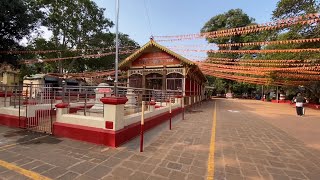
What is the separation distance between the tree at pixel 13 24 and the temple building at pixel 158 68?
30.0ft

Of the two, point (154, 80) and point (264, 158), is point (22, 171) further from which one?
point (154, 80)

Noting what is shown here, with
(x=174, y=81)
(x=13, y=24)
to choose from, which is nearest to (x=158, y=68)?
(x=174, y=81)

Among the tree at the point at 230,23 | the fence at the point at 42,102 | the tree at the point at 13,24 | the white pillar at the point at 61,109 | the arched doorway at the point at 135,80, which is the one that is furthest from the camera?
the tree at the point at 230,23

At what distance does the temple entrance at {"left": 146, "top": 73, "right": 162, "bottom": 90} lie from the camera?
1941 centimetres

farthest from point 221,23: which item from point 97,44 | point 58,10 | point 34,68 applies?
point 34,68

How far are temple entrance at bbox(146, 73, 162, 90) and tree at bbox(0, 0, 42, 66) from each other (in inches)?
406

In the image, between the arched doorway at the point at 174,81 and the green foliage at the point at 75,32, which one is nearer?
the arched doorway at the point at 174,81

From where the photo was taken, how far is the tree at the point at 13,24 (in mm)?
9734

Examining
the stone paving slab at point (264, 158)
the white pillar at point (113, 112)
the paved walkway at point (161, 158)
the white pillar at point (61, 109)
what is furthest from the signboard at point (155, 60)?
the white pillar at point (113, 112)

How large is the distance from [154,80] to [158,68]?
155cm

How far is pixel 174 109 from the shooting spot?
41.4ft

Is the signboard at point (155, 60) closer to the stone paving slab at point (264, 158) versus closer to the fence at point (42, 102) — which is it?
the fence at point (42, 102)

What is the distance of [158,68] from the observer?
1900 cm

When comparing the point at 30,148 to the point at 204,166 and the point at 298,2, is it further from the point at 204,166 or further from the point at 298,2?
the point at 298,2
